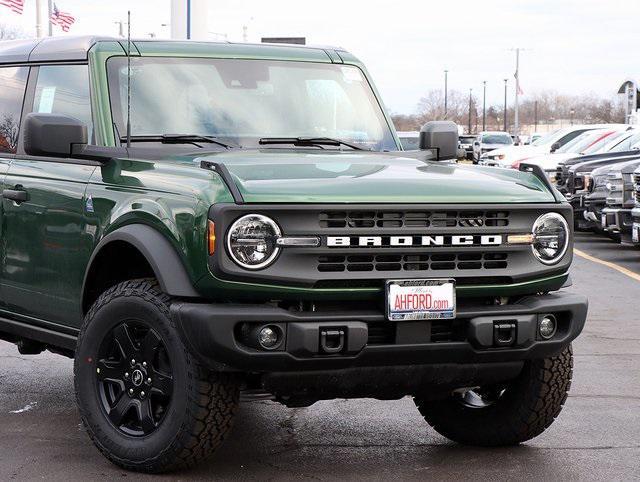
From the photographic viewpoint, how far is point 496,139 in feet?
208

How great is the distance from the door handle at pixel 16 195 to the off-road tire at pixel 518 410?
2152 mm

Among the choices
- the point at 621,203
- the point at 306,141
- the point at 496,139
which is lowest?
the point at 621,203

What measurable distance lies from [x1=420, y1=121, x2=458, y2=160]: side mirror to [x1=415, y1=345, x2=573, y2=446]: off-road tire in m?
1.37

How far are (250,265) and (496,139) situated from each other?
59.2 meters

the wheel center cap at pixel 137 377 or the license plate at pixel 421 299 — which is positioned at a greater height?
the license plate at pixel 421 299

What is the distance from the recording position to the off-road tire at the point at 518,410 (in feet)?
18.9

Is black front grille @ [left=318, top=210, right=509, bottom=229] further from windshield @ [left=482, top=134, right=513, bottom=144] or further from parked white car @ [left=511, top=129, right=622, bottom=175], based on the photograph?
windshield @ [left=482, top=134, right=513, bottom=144]

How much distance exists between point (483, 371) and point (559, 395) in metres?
0.57

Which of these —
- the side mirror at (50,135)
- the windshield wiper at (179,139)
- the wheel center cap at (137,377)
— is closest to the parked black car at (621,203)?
the windshield wiper at (179,139)

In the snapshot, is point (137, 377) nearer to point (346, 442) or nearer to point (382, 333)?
point (382, 333)

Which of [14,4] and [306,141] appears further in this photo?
[14,4]

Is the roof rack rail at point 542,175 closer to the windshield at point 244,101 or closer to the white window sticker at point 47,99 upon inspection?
the windshield at point 244,101

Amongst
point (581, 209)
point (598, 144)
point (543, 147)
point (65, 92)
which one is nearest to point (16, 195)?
point (65, 92)

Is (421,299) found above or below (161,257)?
below
